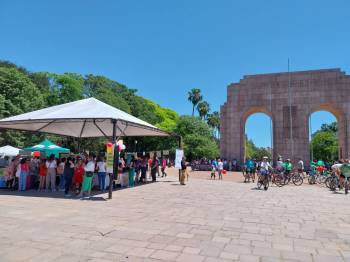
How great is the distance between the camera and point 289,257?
538 centimetres

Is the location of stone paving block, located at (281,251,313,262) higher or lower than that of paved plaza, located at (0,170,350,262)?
lower

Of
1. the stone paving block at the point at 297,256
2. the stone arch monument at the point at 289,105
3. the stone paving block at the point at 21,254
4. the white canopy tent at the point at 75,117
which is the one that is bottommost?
the stone paving block at the point at 297,256

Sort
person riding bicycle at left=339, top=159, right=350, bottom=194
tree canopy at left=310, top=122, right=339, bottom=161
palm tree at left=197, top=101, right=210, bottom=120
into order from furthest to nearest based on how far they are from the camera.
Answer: palm tree at left=197, top=101, right=210, bottom=120
tree canopy at left=310, top=122, right=339, bottom=161
person riding bicycle at left=339, top=159, right=350, bottom=194

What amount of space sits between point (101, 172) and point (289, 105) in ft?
82.7

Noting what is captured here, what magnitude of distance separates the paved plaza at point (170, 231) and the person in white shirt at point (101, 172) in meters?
3.11

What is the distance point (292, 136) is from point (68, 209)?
28.3m

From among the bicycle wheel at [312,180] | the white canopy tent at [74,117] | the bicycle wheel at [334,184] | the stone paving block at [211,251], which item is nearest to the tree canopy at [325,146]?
the bicycle wheel at [312,180]

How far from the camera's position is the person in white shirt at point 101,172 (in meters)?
14.4

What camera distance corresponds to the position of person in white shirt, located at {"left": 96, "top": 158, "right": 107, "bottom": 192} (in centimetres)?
1435

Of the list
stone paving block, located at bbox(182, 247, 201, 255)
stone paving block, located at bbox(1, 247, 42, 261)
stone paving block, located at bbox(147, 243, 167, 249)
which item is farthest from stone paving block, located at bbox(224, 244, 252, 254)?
stone paving block, located at bbox(1, 247, 42, 261)

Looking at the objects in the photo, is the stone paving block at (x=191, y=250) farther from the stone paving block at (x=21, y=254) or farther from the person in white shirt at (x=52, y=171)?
the person in white shirt at (x=52, y=171)

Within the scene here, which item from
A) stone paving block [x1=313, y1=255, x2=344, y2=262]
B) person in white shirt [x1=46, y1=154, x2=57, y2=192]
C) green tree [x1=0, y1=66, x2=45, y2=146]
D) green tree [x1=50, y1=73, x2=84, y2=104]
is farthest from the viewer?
green tree [x1=50, y1=73, x2=84, y2=104]

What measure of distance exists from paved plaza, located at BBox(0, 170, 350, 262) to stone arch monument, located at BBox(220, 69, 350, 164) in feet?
75.9

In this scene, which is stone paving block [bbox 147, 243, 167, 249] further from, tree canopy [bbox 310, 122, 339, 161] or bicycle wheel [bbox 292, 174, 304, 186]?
tree canopy [bbox 310, 122, 339, 161]
